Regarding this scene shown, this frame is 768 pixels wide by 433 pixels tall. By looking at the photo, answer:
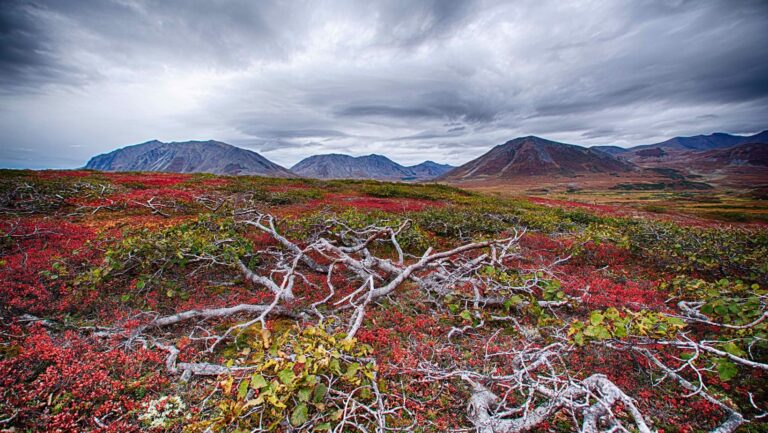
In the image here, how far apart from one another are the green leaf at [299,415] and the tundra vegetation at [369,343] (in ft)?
0.05

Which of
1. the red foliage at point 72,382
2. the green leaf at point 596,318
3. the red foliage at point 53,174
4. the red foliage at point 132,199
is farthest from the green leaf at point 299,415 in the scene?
the red foliage at point 53,174

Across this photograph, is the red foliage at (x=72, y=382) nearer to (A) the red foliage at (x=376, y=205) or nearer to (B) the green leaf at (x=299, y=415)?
(B) the green leaf at (x=299, y=415)

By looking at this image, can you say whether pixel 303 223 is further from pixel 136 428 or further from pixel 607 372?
pixel 607 372

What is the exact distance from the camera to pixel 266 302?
694 cm

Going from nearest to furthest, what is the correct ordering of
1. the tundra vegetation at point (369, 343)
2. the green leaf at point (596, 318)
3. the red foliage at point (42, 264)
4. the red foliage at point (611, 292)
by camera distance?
the tundra vegetation at point (369, 343), the green leaf at point (596, 318), the red foliage at point (42, 264), the red foliage at point (611, 292)

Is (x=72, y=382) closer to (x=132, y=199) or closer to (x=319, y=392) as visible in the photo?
(x=319, y=392)

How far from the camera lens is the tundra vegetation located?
343cm

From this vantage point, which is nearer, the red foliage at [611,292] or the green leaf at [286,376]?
the green leaf at [286,376]

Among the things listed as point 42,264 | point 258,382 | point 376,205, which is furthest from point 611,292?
point 376,205

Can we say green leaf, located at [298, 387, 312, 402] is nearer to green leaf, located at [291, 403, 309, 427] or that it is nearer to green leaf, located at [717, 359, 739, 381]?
green leaf, located at [291, 403, 309, 427]

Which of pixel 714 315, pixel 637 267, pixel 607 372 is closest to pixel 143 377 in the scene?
pixel 607 372

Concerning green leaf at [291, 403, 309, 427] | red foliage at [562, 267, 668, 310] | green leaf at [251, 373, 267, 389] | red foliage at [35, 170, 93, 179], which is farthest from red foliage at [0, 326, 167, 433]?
red foliage at [35, 170, 93, 179]

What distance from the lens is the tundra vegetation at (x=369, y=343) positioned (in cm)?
343

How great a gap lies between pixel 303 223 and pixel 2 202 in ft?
56.7
